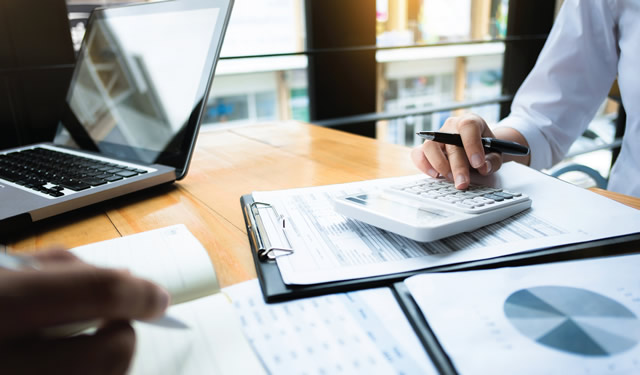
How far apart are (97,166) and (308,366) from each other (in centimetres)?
45

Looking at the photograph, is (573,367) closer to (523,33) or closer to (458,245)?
(458,245)

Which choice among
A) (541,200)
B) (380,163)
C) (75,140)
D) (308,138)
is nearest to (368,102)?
(308,138)

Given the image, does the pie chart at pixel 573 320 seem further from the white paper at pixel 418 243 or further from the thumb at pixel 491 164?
the thumb at pixel 491 164

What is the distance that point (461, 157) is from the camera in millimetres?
495

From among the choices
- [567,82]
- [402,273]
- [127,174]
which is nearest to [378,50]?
[567,82]

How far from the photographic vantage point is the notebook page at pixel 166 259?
0.95ft

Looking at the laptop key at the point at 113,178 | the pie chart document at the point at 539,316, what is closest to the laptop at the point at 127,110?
the laptop key at the point at 113,178

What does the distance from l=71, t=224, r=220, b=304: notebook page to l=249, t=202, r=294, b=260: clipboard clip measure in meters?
0.05

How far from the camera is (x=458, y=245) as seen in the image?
354 millimetres

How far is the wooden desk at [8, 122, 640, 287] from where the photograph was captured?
41cm

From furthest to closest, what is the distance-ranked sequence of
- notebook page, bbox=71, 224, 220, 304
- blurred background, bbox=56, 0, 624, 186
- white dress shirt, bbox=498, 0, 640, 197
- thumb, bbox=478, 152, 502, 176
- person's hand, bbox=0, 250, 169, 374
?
blurred background, bbox=56, 0, 624, 186 → white dress shirt, bbox=498, 0, 640, 197 → thumb, bbox=478, 152, 502, 176 → notebook page, bbox=71, 224, 220, 304 → person's hand, bbox=0, 250, 169, 374

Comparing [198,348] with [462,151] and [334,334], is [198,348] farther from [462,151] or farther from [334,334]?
[462,151]

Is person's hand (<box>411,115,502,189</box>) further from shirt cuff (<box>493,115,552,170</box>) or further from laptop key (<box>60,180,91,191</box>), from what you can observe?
laptop key (<box>60,180,91,191</box>)

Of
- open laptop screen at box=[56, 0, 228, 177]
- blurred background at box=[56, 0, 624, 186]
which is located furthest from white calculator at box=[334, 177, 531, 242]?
blurred background at box=[56, 0, 624, 186]
